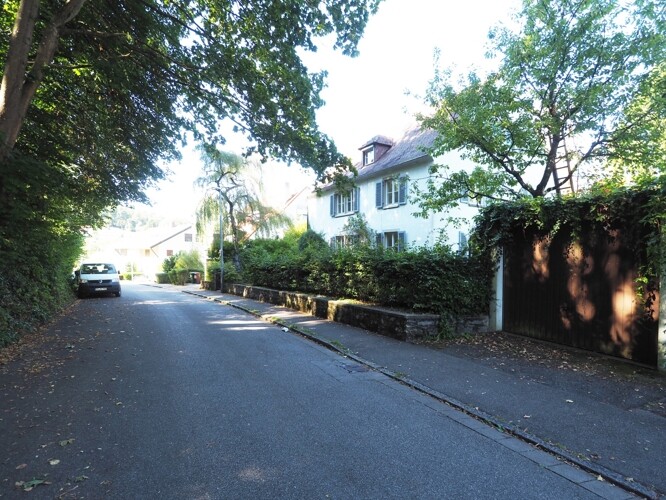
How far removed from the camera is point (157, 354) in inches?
311

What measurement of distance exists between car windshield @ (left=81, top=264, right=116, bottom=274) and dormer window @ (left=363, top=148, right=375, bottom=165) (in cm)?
1524

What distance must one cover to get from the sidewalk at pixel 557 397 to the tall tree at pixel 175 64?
476cm

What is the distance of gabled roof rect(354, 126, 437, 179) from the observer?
21.0m

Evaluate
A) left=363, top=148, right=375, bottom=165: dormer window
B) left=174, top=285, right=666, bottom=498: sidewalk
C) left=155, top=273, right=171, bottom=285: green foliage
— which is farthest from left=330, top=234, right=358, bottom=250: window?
left=155, top=273, right=171, bottom=285: green foliage

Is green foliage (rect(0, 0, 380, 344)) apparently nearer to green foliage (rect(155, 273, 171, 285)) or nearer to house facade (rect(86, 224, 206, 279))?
green foliage (rect(155, 273, 171, 285))

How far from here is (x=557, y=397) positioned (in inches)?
211

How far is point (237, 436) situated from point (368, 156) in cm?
2341

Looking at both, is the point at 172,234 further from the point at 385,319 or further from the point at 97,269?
the point at 385,319

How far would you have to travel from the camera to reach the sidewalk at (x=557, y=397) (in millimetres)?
3828

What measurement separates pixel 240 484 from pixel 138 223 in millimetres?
138745

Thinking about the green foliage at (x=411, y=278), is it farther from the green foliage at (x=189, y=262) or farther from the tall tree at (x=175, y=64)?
the green foliage at (x=189, y=262)

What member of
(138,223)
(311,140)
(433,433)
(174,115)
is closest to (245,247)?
(174,115)

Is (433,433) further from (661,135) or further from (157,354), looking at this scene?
(661,135)

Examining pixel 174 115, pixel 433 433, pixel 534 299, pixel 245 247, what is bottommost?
pixel 433 433
